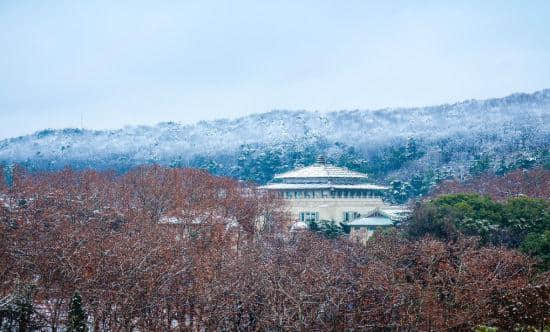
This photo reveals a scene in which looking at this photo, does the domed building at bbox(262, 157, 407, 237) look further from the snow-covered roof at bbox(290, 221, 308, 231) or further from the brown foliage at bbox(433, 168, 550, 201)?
the snow-covered roof at bbox(290, 221, 308, 231)

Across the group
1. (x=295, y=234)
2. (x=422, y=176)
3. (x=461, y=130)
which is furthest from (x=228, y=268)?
(x=461, y=130)

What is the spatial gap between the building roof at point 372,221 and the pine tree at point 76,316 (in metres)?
29.0

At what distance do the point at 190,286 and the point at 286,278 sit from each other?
300 centimetres

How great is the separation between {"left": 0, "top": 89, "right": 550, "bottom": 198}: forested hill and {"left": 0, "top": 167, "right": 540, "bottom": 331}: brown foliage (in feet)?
134

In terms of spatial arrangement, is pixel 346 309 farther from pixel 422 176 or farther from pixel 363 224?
pixel 422 176

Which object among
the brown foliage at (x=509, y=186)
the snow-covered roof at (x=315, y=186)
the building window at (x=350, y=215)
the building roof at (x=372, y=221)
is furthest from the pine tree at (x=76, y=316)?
the building window at (x=350, y=215)

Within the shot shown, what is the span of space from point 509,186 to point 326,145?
183 feet

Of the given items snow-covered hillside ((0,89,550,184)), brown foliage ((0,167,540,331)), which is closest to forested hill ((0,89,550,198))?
snow-covered hillside ((0,89,550,184))

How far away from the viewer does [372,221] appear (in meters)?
47.5

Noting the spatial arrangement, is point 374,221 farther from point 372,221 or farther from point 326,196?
point 326,196

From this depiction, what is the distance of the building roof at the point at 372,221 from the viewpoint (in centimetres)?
4697

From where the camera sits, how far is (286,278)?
24297 mm

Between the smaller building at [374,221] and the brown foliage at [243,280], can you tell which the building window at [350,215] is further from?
the brown foliage at [243,280]

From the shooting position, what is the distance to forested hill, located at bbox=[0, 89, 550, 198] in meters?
81.5
